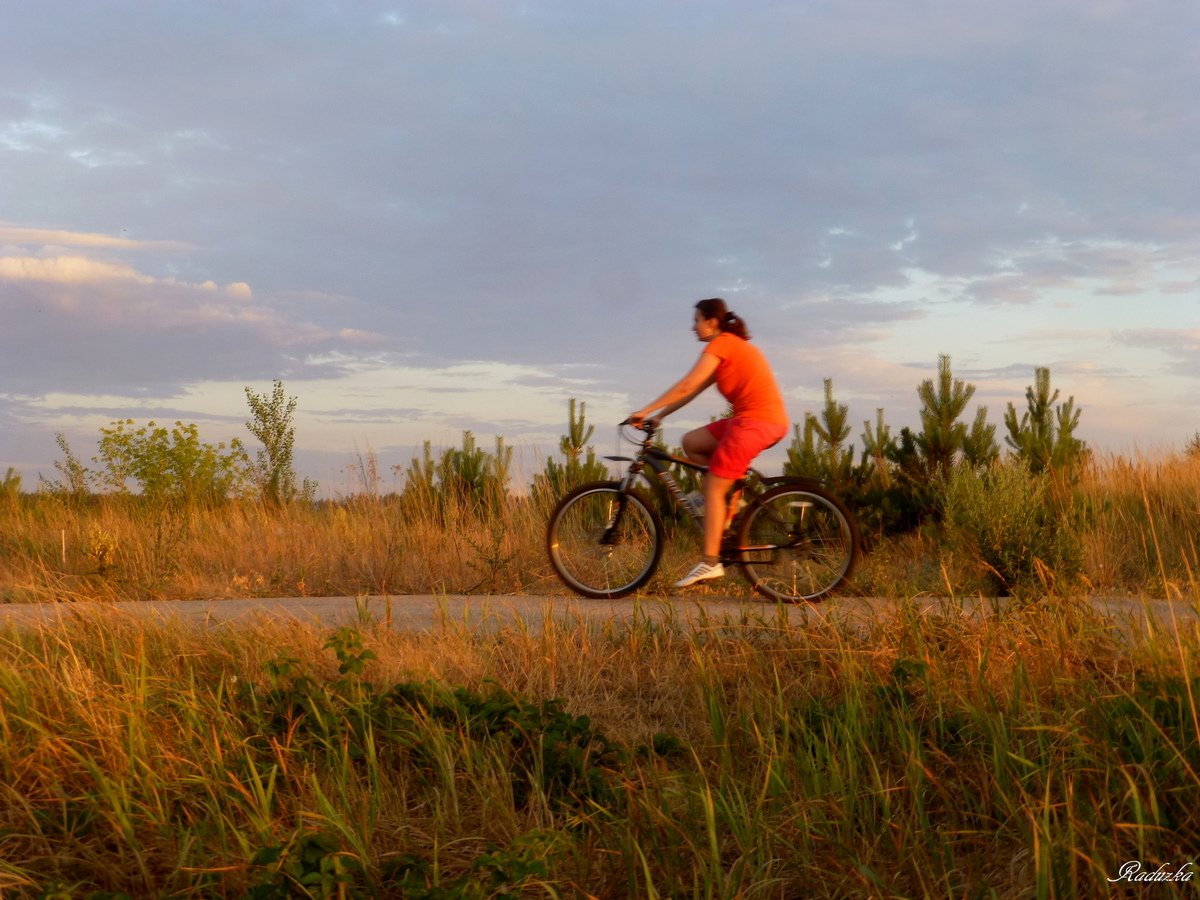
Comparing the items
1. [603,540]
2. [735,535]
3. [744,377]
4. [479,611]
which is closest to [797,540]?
[735,535]

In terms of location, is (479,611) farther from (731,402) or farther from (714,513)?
(731,402)

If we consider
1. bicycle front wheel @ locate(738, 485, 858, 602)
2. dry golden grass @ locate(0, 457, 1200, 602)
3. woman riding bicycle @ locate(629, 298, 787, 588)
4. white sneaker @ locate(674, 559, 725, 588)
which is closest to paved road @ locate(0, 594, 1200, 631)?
white sneaker @ locate(674, 559, 725, 588)

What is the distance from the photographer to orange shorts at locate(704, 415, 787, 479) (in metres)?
7.54

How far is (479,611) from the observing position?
270 inches

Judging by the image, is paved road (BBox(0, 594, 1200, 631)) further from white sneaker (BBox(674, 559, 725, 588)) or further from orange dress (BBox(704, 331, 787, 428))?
orange dress (BBox(704, 331, 787, 428))

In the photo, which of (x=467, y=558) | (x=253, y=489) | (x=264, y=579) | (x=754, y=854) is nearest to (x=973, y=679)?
(x=754, y=854)

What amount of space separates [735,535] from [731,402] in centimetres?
99

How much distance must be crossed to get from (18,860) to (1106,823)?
3543 millimetres

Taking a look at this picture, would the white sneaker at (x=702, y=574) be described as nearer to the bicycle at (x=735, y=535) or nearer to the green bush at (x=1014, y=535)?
the bicycle at (x=735, y=535)

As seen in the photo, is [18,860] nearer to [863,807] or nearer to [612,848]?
[612,848]

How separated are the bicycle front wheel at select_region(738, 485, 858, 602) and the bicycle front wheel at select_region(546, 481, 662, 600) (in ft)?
2.47

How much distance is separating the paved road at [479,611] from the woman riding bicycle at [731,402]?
560 mm

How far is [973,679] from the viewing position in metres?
4.49

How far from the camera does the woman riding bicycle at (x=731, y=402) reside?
757 centimetres
